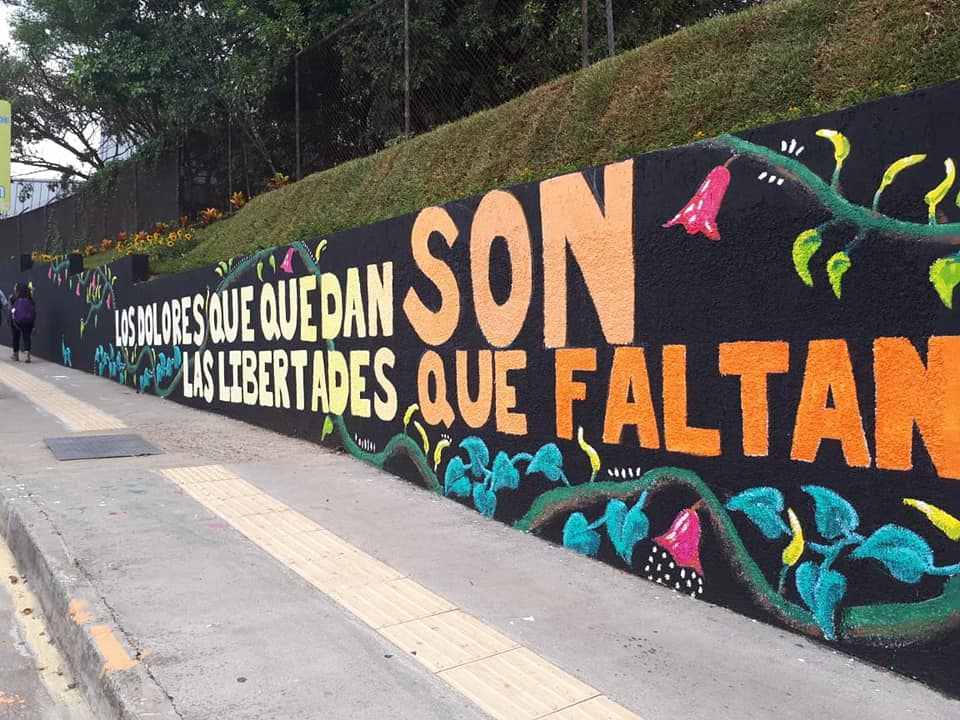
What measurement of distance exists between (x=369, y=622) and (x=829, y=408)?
2259mm

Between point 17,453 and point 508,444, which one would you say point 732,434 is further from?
point 17,453

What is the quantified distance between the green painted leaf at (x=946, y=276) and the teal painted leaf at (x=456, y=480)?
346cm

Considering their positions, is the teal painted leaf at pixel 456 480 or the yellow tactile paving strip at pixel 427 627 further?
the teal painted leaf at pixel 456 480

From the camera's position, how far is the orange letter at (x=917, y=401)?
2980 mm

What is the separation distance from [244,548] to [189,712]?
204 centimetres

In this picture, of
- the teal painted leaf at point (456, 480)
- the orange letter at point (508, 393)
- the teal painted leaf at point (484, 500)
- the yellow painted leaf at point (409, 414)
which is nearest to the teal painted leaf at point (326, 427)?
the yellow painted leaf at point (409, 414)

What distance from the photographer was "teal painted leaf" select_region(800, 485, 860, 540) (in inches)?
131

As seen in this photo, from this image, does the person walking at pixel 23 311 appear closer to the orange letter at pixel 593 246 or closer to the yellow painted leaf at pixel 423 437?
the yellow painted leaf at pixel 423 437

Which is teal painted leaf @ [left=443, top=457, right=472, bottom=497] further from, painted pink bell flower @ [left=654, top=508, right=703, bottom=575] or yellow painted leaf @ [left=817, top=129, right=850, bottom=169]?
yellow painted leaf @ [left=817, top=129, right=850, bottom=169]

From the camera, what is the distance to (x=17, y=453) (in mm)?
7590

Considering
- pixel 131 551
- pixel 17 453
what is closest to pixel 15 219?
pixel 17 453

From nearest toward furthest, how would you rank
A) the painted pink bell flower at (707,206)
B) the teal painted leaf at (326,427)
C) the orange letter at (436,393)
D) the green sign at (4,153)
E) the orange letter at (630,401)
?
the painted pink bell flower at (707,206)
the orange letter at (630,401)
the orange letter at (436,393)
the teal painted leaf at (326,427)
the green sign at (4,153)

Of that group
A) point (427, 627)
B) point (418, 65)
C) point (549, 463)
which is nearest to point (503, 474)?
point (549, 463)

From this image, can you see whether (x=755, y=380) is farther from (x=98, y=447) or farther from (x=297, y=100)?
(x=297, y=100)
